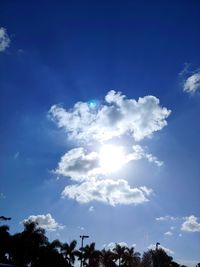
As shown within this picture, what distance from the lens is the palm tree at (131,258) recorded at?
268 feet

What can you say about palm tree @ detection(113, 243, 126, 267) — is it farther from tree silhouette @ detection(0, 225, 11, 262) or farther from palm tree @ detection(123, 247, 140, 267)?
tree silhouette @ detection(0, 225, 11, 262)

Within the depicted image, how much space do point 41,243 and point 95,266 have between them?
23000mm

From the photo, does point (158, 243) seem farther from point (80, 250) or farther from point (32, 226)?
point (32, 226)

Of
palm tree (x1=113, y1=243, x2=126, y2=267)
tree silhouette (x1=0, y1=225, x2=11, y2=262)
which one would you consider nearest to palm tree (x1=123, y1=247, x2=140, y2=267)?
palm tree (x1=113, y1=243, x2=126, y2=267)

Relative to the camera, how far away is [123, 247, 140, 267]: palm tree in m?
81.7

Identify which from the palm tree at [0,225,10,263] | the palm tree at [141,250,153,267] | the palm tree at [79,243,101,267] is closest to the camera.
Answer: the palm tree at [0,225,10,263]

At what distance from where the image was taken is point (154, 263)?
3580 inches

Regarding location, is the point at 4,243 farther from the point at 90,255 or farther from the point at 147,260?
the point at 147,260

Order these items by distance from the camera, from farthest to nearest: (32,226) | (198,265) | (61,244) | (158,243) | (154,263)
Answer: (198,265) < (154,263) < (158,243) < (61,244) < (32,226)

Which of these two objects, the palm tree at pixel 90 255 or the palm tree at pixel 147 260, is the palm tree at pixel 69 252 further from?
the palm tree at pixel 147 260

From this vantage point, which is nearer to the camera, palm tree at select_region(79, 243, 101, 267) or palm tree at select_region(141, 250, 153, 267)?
palm tree at select_region(79, 243, 101, 267)

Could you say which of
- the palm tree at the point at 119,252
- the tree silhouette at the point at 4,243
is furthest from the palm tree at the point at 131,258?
the tree silhouette at the point at 4,243

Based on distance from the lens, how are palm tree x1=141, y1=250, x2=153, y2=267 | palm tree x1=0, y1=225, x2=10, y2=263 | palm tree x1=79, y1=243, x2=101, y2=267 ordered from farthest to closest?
palm tree x1=141, y1=250, x2=153, y2=267 → palm tree x1=79, y1=243, x2=101, y2=267 → palm tree x1=0, y1=225, x2=10, y2=263

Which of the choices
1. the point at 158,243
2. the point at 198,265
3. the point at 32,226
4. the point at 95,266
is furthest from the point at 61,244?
the point at 198,265
